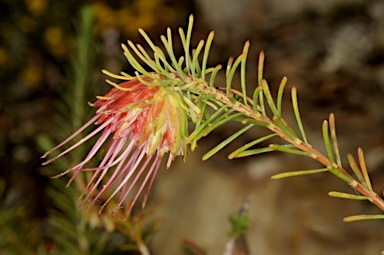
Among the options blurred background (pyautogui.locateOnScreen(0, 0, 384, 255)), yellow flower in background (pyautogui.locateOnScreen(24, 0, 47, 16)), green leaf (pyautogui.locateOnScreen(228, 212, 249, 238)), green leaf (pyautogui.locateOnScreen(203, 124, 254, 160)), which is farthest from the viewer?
yellow flower in background (pyautogui.locateOnScreen(24, 0, 47, 16))

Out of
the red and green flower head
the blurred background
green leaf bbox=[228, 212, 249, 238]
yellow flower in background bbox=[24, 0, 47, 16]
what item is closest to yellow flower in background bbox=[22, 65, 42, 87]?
→ the blurred background

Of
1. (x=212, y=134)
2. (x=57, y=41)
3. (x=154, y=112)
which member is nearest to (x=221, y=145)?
(x=154, y=112)

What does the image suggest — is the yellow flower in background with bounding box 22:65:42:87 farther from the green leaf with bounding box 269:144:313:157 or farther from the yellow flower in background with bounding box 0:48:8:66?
the green leaf with bounding box 269:144:313:157

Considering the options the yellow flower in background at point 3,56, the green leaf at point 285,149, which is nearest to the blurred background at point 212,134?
the yellow flower in background at point 3,56

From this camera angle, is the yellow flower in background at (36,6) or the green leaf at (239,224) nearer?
the green leaf at (239,224)

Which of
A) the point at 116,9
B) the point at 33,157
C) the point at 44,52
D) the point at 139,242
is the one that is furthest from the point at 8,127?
the point at 139,242

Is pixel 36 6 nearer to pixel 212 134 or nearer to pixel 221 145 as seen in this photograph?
pixel 212 134

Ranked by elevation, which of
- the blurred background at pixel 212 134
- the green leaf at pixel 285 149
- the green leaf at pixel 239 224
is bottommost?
the green leaf at pixel 239 224

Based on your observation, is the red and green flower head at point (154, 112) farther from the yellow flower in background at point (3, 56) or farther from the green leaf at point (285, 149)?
the yellow flower in background at point (3, 56)
